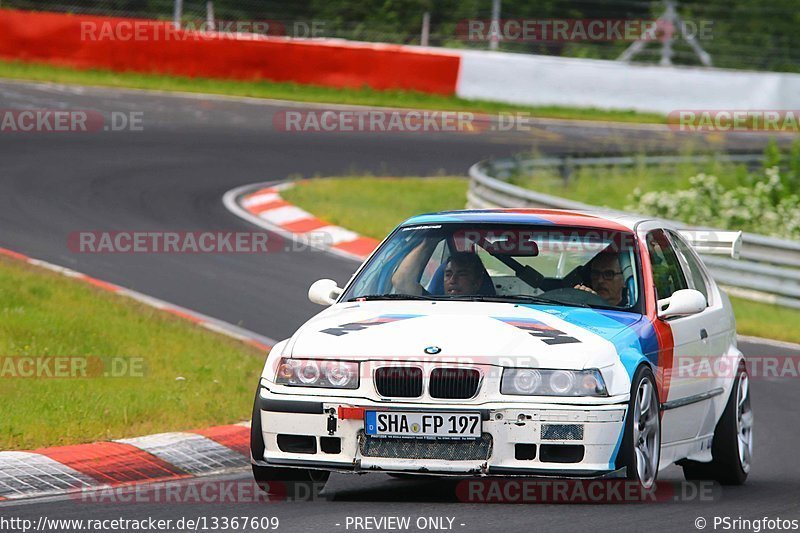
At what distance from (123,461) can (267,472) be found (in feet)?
3.50

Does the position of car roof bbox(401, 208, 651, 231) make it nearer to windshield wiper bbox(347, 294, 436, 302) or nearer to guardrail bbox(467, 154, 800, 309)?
windshield wiper bbox(347, 294, 436, 302)

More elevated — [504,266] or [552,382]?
[504,266]

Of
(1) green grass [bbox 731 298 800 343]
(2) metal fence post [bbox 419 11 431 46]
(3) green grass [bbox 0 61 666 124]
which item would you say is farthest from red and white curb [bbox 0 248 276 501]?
(2) metal fence post [bbox 419 11 431 46]

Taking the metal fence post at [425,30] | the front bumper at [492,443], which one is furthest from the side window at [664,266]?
the metal fence post at [425,30]

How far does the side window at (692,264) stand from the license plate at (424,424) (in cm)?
241

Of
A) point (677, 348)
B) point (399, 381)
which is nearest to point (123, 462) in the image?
point (399, 381)

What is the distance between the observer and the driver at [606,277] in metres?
7.54

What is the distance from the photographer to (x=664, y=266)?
7.94 metres

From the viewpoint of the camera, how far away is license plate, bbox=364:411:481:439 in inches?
250

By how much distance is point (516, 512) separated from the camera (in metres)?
6.41

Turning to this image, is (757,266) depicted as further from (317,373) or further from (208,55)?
(208,55)

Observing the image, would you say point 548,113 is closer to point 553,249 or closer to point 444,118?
point 444,118

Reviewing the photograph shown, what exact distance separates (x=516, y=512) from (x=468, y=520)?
34cm

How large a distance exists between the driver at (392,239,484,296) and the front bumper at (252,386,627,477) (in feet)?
4.06
